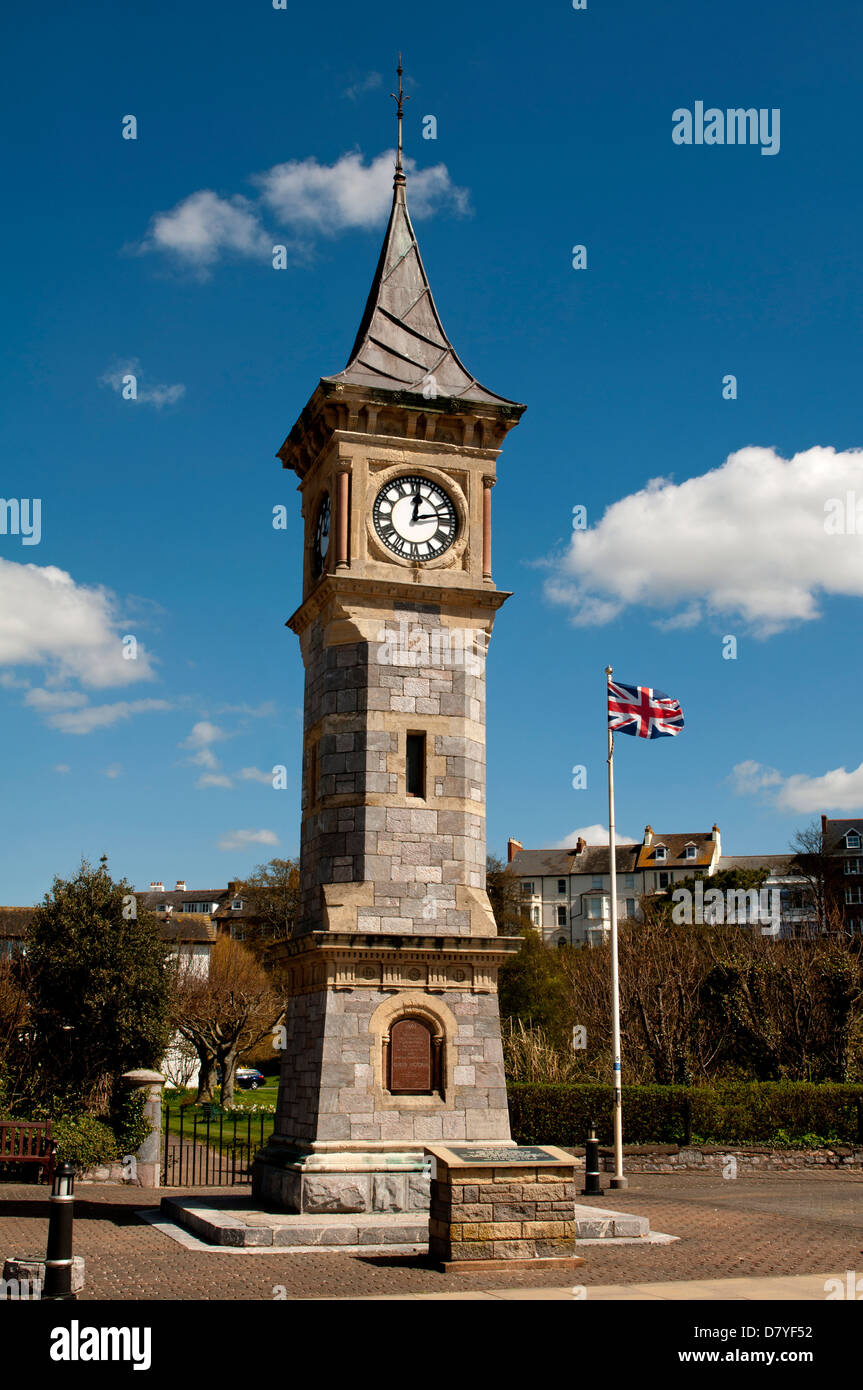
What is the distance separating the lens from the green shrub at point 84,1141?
23531 mm

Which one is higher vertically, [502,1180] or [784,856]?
[784,856]

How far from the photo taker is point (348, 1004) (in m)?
16.5

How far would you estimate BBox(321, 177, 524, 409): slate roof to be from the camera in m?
19.0

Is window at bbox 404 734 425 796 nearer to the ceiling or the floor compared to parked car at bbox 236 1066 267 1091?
nearer to the ceiling

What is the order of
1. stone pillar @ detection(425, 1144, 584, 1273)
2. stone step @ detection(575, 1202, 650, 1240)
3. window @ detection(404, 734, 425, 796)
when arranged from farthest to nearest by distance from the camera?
window @ detection(404, 734, 425, 796), stone step @ detection(575, 1202, 650, 1240), stone pillar @ detection(425, 1144, 584, 1273)

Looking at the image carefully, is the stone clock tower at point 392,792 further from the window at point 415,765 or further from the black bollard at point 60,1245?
the black bollard at point 60,1245

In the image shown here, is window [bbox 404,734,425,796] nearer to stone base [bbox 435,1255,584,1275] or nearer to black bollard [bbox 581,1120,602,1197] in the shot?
stone base [bbox 435,1255,584,1275]

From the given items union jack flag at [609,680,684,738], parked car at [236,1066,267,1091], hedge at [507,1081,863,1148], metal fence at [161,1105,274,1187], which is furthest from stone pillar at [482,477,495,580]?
parked car at [236,1066,267,1091]

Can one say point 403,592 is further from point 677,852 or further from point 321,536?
point 677,852

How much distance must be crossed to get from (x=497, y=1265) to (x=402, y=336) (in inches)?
546

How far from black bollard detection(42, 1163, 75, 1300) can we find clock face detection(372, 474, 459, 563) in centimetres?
1068
